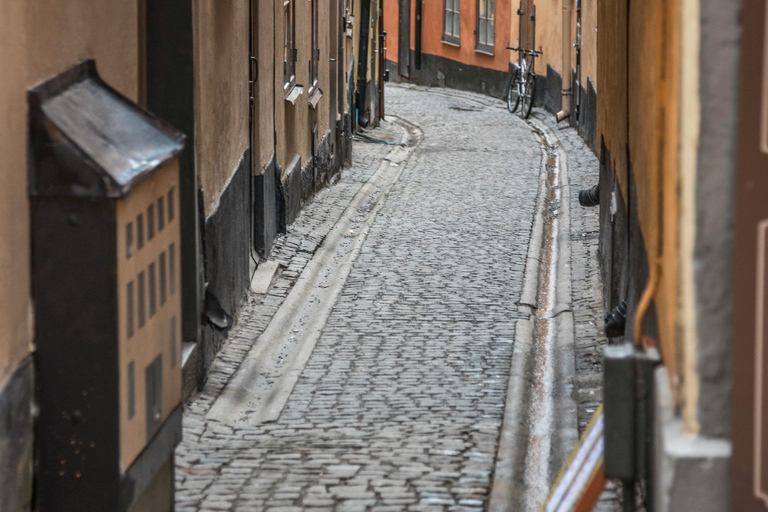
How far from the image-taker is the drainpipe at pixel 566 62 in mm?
19375

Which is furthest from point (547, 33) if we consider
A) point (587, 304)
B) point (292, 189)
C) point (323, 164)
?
point (587, 304)

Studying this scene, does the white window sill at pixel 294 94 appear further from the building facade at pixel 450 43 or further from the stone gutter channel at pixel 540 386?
the building facade at pixel 450 43

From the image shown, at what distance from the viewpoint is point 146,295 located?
164 inches

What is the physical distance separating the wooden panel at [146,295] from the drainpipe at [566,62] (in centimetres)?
1570

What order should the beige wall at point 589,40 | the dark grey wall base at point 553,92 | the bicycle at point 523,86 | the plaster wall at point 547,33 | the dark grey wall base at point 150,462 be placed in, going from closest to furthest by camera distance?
the dark grey wall base at point 150,462
the beige wall at point 589,40
the plaster wall at point 547,33
the dark grey wall base at point 553,92
the bicycle at point 523,86

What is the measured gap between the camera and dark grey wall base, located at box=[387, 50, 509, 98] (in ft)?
85.0

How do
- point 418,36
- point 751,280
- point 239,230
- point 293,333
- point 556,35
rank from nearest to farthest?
1. point 751,280
2. point 293,333
3. point 239,230
4. point 556,35
5. point 418,36

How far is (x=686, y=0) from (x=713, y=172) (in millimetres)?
446

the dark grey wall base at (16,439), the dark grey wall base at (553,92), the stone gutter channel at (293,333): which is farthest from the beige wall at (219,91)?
the dark grey wall base at (553,92)

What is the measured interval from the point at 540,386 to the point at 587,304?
1873 mm

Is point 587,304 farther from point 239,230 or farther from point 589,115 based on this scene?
point 589,115

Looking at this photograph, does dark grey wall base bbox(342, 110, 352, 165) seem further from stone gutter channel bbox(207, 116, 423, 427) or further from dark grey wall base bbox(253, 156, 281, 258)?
dark grey wall base bbox(253, 156, 281, 258)

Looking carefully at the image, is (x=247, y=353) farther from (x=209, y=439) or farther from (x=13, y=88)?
(x=13, y=88)

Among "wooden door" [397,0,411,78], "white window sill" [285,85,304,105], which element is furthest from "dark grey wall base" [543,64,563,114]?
"white window sill" [285,85,304,105]
